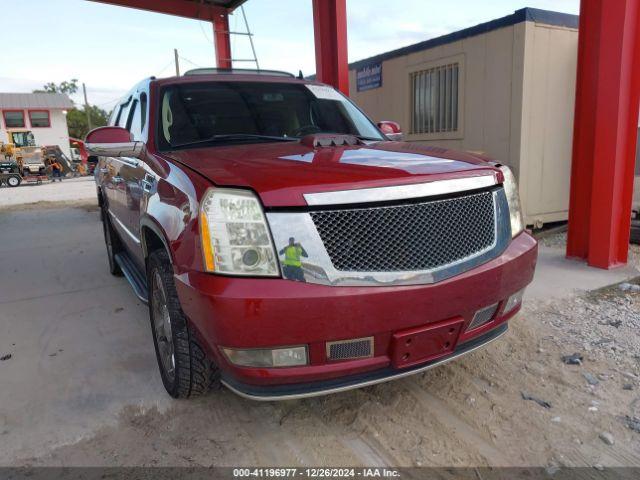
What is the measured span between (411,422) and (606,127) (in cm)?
374

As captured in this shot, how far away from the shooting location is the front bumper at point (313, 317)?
76.0 inches

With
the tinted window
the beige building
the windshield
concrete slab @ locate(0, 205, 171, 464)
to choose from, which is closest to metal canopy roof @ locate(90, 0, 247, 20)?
the beige building

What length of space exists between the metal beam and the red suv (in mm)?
9223

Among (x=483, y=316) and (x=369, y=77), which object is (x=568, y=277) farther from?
(x=369, y=77)

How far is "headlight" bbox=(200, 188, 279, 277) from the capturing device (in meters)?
1.99

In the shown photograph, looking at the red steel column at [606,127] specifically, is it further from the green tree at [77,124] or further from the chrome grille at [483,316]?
the green tree at [77,124]

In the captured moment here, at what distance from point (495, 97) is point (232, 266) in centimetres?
571

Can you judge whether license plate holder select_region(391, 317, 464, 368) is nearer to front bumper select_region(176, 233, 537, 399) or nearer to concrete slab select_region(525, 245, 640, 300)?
front bumper select_region(176, 233, 537, 399)

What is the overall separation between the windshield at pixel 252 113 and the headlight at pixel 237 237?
125 centimetres

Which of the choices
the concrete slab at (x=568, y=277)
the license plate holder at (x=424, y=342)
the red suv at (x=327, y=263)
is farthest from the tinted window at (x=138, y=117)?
the concrete slab at (x=568, y=277)

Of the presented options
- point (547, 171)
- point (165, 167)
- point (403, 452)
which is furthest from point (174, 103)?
point (547, 171)

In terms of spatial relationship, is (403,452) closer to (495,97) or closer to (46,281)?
(46,281)

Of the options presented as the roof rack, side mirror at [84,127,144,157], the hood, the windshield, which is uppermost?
the roof rack

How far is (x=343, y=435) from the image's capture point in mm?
2457
